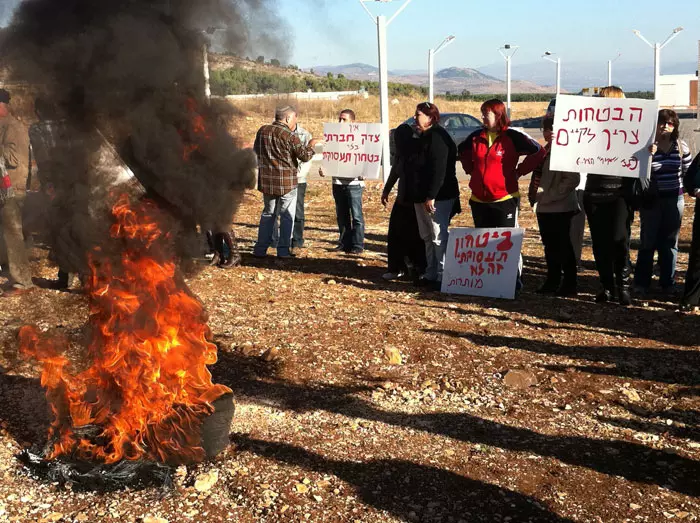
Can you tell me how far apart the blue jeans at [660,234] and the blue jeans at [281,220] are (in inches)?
171

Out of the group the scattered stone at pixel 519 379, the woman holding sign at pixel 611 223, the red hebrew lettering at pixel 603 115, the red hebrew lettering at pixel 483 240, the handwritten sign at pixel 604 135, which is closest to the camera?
the scattered stone at pixel 519 379

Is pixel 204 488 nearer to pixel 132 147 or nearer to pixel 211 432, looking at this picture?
pixel 211 432

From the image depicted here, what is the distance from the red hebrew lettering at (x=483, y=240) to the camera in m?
8.49

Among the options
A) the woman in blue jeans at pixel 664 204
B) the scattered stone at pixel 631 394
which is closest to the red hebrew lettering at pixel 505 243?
the woman in blue jeans at pixel 664 204

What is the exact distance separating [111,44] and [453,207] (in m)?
5.42

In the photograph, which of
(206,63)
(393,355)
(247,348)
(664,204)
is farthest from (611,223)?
(206,63)

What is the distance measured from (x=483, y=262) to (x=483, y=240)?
0.79ft

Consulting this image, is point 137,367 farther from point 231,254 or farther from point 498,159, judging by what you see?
point 231,254

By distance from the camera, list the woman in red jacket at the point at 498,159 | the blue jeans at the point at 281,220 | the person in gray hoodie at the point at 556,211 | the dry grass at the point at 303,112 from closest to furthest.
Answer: the dry grass at the point at 303,112, the woman in red jacket at the point at 498,159, the person in gray hoodie at the point at 556,211, the blue jeans at the point at 281,220

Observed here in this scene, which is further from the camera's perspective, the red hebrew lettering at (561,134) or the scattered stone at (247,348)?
the red hebrew lettering at (561,134)

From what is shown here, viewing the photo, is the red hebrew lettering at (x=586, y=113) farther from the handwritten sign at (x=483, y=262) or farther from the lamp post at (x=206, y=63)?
the lamp post at (x=206, y=63)

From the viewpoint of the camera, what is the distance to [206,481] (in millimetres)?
4426

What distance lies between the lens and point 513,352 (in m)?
6.68

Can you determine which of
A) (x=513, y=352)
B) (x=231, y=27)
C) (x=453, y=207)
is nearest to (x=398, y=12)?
(x=453, y=207)
